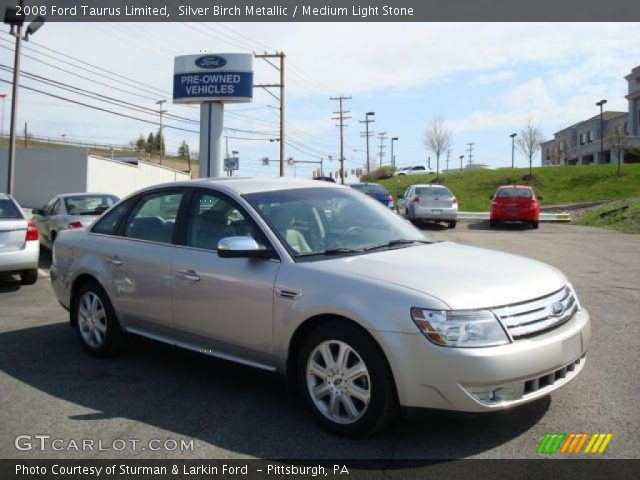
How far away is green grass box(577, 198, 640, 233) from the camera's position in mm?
20219

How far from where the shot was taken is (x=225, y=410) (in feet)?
13.9

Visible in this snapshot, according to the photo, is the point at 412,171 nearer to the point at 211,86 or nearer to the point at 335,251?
the point at 211,86

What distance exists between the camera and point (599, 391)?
4.45 m

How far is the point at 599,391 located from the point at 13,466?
3927 millimetres

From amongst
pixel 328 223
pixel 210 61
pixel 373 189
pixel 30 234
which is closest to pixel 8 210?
pixel 30 234

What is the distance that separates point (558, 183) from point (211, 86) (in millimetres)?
28606

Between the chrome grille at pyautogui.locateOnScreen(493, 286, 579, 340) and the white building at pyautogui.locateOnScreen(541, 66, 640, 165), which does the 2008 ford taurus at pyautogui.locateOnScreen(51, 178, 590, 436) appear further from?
the white building at pyautogui.locateOnScreen(541, 66, 640, 165)

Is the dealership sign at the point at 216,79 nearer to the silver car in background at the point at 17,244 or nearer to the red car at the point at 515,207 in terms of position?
the red car at the point at 515,207

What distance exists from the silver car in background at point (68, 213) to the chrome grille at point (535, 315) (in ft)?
32.0

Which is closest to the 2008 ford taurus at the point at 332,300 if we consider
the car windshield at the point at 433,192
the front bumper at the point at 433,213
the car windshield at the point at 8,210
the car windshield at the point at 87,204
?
the car windshield at the point at 8,210

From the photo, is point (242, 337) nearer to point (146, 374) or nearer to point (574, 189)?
point (146, 374)

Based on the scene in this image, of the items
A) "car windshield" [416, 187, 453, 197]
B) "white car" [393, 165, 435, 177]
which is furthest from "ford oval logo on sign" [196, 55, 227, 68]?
"white car" [393, 165, 435, 177]

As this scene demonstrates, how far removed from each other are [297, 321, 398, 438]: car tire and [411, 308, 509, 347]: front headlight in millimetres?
354

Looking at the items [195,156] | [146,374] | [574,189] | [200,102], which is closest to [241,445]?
[146,374]
